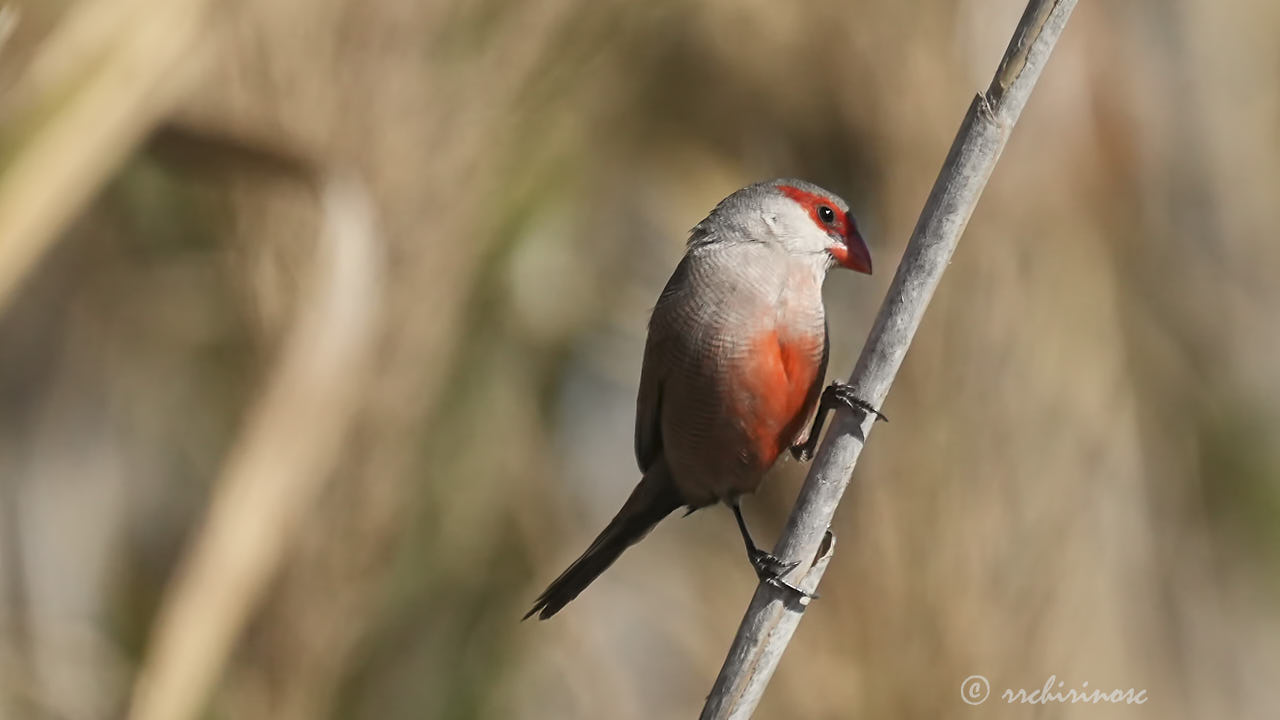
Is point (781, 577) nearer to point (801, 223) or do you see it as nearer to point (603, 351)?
point (801, 223)

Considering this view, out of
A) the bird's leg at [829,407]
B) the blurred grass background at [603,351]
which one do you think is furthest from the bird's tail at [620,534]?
the bird's leg at [829,407]

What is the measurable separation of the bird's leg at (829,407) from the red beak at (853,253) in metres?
0.31

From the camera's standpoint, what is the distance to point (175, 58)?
176 cm

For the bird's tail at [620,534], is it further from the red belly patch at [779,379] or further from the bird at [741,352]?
the red belly patch at [779,379]

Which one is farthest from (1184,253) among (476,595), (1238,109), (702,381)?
(476,595)

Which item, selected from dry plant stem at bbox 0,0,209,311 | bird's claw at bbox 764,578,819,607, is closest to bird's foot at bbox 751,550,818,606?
bird's claw at bbox 764,578,819,607

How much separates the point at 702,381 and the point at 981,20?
3.13 feet

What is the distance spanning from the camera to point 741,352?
2.46 meters

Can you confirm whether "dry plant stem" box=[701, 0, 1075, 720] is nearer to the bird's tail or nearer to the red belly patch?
the red belly patch

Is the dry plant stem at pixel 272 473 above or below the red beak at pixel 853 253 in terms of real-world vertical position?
below

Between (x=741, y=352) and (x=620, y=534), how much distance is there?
0.55m

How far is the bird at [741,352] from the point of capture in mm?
2441

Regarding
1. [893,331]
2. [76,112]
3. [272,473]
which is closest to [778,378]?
[893,331]

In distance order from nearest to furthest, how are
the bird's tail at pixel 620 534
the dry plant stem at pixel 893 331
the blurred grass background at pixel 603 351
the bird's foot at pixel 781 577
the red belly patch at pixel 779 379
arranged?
1. the dry plant stem at pixel 893 331
2. the bird's foot at pixel 781 577
3. the blurred grass background at pixel 603 351
4. the red belly patch at pixel 779 379
5. the bird's tail at pixel 620 534
